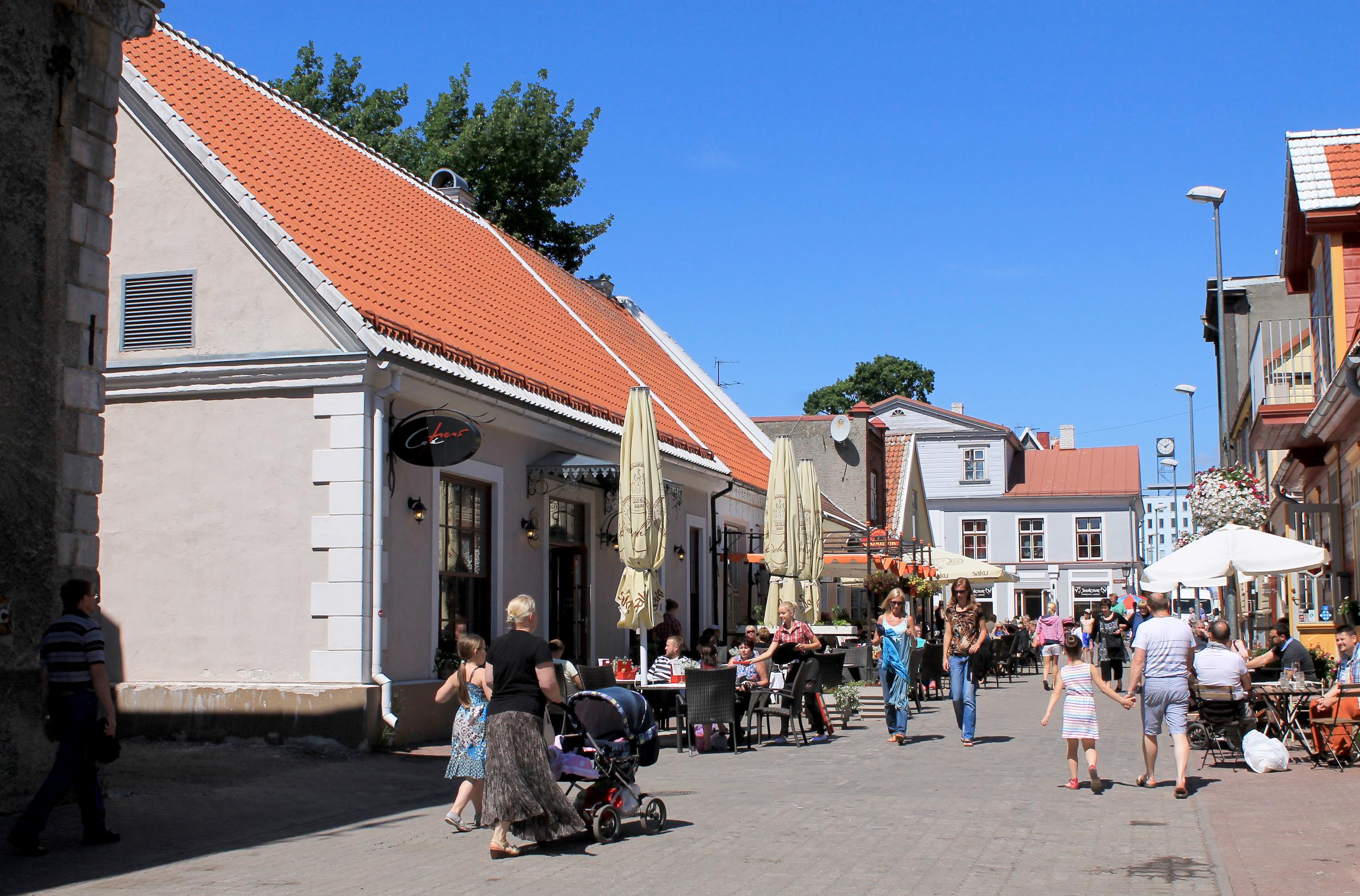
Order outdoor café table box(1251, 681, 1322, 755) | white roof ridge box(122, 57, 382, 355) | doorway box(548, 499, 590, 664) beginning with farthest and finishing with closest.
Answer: doorway box(548, 499, 590, 664), white roof ridge box(122, 57, 382, 355), outdoor café table box(1251, 681, 1322, 755)

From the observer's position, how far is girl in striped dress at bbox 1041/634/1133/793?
11.1 metres

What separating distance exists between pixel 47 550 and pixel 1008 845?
6655 mm

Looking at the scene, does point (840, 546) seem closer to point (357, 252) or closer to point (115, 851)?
point (357, 252)

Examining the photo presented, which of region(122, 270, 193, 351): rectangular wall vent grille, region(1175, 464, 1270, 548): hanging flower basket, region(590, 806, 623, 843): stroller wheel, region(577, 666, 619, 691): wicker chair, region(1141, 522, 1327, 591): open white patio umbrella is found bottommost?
region(590, 806, 623, 843): stroller wheel

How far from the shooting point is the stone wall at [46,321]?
30.4 ft

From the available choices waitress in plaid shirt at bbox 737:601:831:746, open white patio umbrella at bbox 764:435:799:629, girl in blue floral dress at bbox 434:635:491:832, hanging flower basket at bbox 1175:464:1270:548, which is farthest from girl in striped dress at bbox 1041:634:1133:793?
hanging flower basket at bbox 1175:464:1270:548

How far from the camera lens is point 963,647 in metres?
14.5

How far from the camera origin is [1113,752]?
47.1 ft

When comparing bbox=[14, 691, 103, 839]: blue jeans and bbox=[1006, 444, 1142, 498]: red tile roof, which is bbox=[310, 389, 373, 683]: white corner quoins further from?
bbox=[1006, 444, 1142, 498]: red tile roof

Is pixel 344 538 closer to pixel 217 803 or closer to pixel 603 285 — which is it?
pixel 217 803

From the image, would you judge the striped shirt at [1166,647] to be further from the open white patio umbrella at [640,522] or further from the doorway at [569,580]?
the doorway at [569,580]

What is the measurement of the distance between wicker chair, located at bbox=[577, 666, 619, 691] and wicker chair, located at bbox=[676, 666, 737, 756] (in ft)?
12.1

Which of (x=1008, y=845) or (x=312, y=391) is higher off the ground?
(x=312, y=391)

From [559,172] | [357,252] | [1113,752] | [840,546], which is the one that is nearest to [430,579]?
[357,252]
